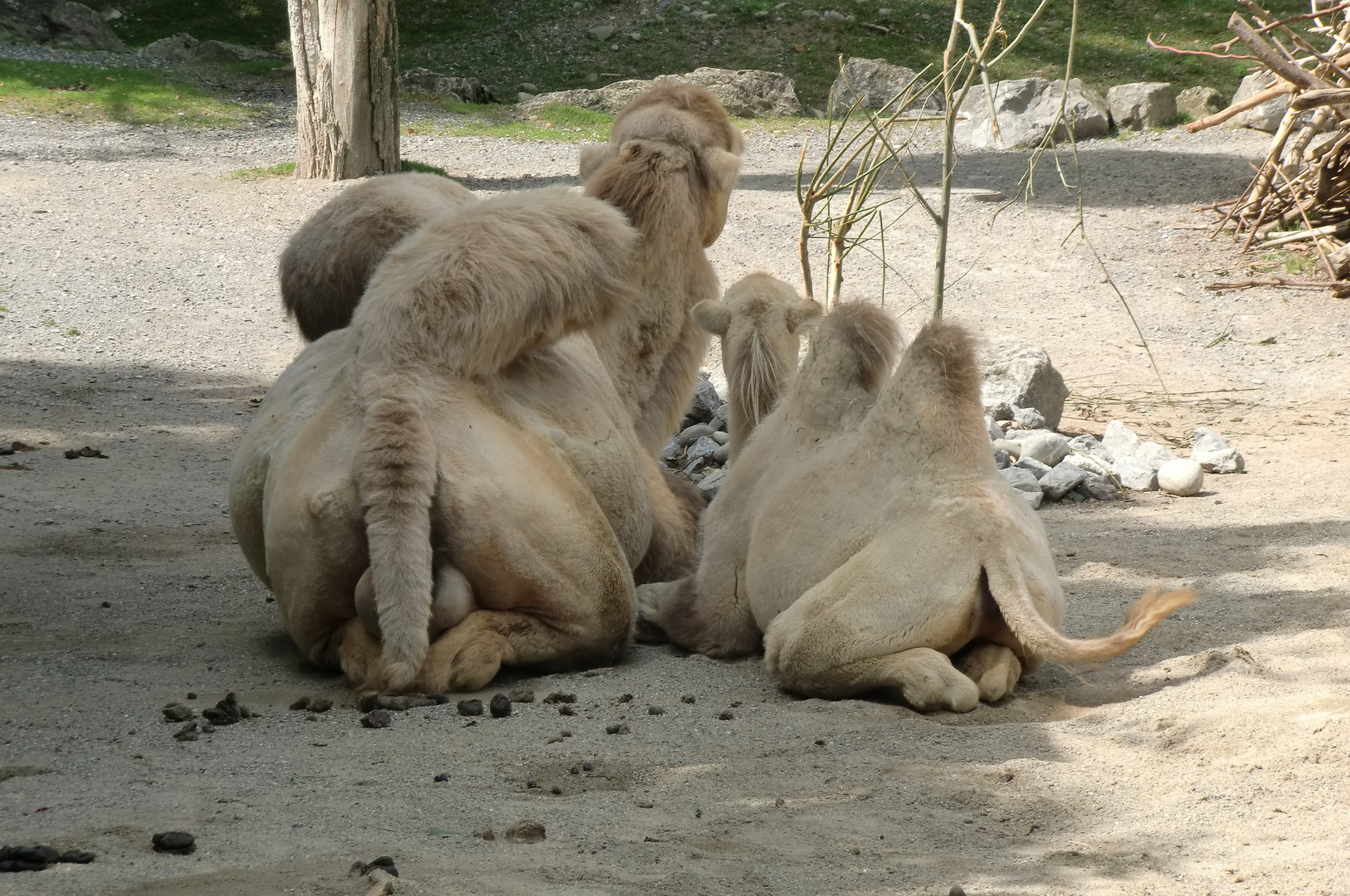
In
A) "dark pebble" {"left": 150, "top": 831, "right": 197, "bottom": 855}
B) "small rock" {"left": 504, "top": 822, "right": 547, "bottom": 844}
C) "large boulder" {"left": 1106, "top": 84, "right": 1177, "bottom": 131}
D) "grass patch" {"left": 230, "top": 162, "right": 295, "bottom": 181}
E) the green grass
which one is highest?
the green grass

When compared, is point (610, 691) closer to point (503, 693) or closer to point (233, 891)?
point (503, 693)

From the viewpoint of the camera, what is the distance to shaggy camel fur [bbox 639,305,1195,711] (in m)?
4.12

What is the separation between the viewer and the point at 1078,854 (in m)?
3.14

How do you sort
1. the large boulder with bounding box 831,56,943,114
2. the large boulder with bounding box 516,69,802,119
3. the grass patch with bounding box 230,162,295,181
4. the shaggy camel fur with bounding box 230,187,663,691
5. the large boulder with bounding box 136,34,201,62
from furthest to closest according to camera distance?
1. the large boulder with bounding box 136,34,201,62
2. the large boulder with bounding box 831,56,943,114
3. the large boulder with bounding box 516,69,802,119
4. the grass patch with bounding box 230,162,295,181
5. the shaggy camel fur with bounding box 230,187,663,691

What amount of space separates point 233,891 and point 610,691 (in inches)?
72.3

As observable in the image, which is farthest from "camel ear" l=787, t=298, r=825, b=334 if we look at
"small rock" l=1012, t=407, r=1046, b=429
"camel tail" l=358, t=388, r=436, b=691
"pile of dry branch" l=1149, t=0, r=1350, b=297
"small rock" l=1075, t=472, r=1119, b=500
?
"pile of dry branch" l=1149, t=0, r=1350, b=297

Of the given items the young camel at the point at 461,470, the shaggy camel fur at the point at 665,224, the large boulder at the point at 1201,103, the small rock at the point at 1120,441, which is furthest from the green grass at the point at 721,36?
the young camel at the point at 461,470

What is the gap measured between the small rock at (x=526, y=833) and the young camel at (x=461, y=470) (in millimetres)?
1035

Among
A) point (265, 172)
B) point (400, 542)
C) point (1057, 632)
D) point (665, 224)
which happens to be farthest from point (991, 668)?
point (265, 172)

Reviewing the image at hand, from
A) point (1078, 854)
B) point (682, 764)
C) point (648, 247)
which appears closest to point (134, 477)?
point (648, 247)

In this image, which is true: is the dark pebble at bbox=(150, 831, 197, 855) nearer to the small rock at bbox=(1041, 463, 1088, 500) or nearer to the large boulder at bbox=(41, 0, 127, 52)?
the small rock at bbox=(1041, 463, 1088, 500)

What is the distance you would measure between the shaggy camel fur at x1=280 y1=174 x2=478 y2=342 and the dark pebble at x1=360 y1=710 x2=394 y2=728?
192 cm

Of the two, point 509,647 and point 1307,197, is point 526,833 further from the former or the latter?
point 1307,197

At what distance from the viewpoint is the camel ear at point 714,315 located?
5.32m
